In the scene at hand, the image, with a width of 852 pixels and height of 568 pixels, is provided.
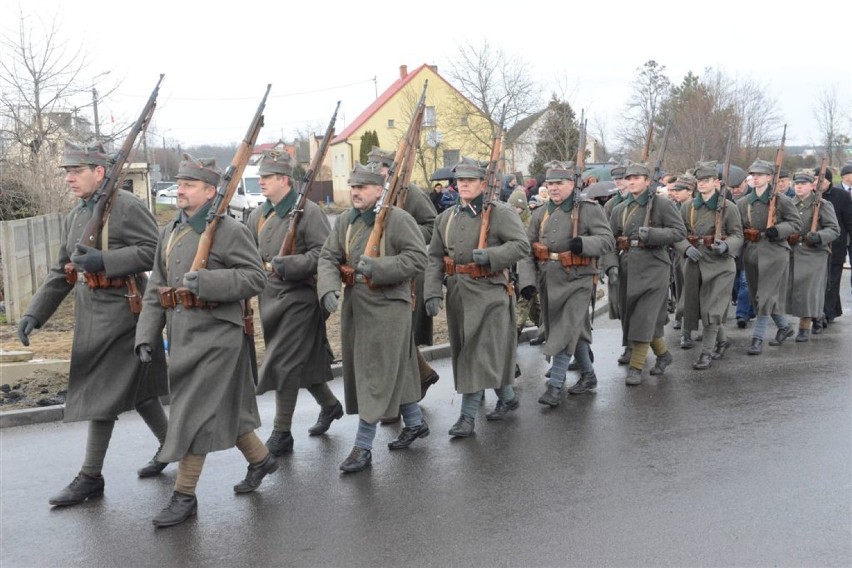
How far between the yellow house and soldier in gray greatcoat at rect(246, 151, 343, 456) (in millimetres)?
33186

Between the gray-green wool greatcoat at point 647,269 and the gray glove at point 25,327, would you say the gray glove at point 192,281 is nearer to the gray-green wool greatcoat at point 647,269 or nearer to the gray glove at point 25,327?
the gray glove at point 25,327

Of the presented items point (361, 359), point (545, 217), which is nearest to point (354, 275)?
point (361, 359)

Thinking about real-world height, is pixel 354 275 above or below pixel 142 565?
above

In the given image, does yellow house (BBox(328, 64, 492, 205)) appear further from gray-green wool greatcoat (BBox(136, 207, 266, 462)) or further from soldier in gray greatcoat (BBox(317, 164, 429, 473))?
gray-green wool greatcoat (BBox(136, 207, 266, 462))

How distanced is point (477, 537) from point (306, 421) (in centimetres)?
294

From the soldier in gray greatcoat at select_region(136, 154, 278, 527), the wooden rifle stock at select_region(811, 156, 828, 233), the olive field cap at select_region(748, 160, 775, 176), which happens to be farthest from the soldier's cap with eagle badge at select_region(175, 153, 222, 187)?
the wooden rifle stock at select_region(811, 156, 828, 233)

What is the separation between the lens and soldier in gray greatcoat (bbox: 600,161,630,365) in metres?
8.55

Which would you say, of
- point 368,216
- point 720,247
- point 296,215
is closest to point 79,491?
point 296,215

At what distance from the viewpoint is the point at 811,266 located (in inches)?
429

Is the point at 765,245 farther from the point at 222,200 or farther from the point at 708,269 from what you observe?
the point at 222,200

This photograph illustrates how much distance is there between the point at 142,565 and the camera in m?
4.93

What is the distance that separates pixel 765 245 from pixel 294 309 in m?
5.89

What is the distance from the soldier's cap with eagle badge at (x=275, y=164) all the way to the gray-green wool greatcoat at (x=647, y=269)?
11.6 ft

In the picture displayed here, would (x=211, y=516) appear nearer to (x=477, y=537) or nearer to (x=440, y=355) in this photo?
(x=477, y=537)
